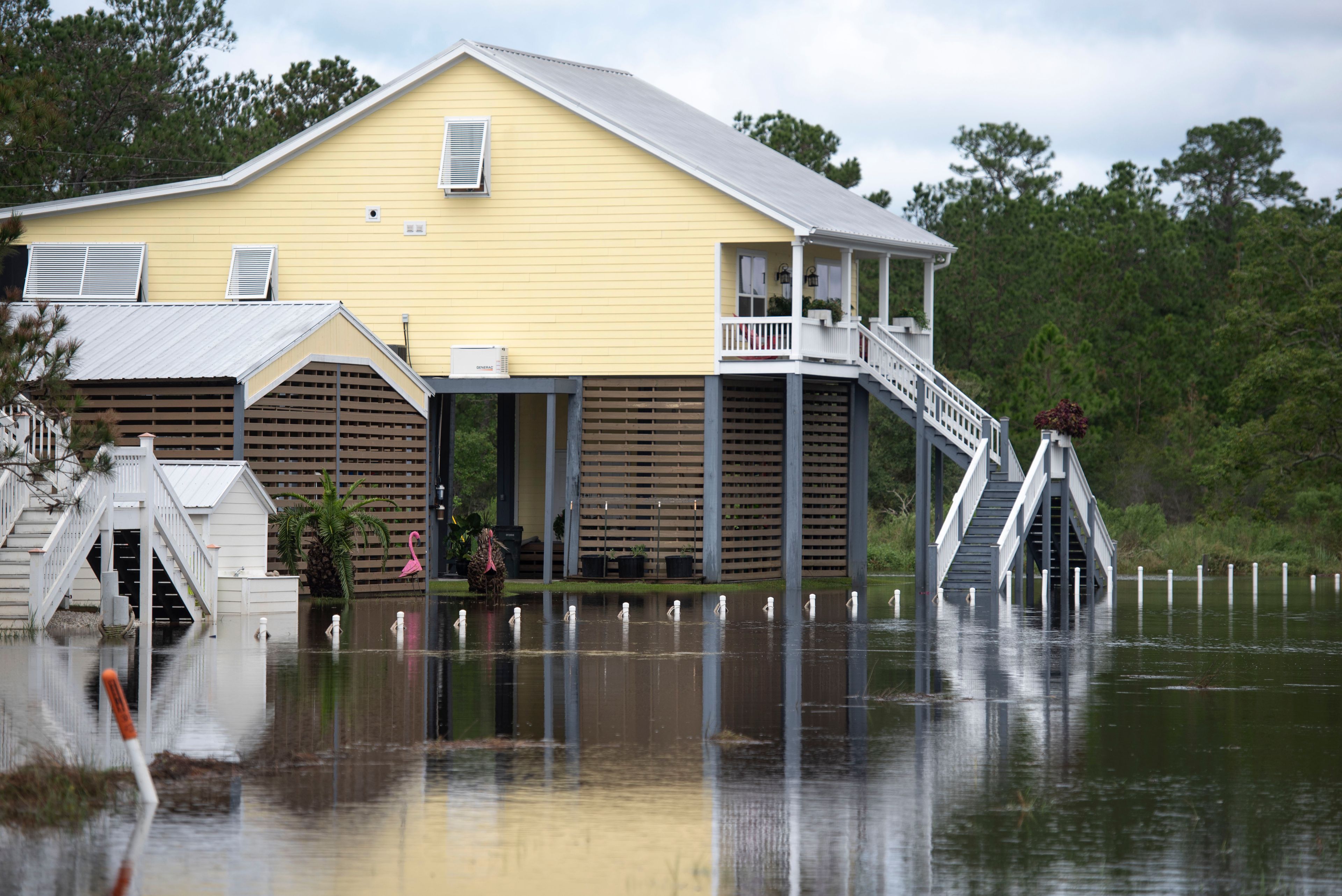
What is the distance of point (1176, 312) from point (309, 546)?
3536 centimetres

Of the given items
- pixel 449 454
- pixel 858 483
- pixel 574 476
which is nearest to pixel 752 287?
pixel 858 483

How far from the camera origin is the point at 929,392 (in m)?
34.8

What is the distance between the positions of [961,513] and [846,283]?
241 inches

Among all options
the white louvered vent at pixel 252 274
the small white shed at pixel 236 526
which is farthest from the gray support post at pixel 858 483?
the small white shed at pixel 236 526

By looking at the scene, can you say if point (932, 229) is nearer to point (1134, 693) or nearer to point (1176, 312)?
point (1176, 312)

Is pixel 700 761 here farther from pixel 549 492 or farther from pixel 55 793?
pixel 549 492

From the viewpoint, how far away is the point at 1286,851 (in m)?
10.3

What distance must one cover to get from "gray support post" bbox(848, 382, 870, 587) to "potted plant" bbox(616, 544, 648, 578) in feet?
14.6

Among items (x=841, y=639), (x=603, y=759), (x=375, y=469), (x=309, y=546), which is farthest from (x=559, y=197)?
(x=603, y=759)

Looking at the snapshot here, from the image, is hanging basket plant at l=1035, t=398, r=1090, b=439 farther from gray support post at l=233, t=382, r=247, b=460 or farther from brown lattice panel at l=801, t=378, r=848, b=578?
gray support post at l=233, t=382, r=247, b=460

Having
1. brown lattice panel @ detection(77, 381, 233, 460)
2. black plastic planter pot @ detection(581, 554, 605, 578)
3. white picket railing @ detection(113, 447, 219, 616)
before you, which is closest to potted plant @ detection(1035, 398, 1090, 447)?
black plastic planter pot @ detection(581, 554, 605, 578)

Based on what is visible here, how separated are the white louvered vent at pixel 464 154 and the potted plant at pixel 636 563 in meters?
7.32

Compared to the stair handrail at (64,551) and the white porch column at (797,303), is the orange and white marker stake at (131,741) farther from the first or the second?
the white porch column at (797,303)

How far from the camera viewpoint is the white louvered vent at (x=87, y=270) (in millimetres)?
36406
